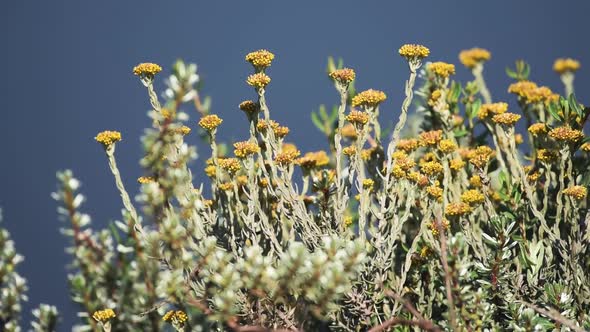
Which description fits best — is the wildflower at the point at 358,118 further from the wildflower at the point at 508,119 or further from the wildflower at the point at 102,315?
the wildflower at the point at 102,315

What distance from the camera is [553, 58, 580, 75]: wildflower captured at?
343 cm

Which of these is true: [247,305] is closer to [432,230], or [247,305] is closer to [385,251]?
[385,251]

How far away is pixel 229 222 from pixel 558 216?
1.14m

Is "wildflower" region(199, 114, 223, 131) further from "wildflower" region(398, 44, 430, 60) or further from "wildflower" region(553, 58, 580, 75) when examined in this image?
"wildflower" region(553, 58, 580, 75)

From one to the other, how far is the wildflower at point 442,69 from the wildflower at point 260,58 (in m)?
0.96

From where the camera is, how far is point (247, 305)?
2311 millimetres

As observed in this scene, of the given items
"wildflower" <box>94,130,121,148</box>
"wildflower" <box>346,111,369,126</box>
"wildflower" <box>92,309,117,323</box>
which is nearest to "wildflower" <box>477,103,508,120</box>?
"wildflower" <box>346,111,369,126</box>

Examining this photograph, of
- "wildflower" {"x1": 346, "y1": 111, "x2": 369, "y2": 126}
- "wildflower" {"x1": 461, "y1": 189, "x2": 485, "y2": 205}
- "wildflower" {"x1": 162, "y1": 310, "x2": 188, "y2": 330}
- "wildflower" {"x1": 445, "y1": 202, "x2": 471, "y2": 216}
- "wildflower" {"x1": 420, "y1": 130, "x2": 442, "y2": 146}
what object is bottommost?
"wildflower" {"x1": 162, "y1": 310, "x2": 188, "y2": 330}

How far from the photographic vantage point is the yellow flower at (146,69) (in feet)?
8.21

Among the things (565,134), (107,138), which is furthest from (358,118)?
(107,138)

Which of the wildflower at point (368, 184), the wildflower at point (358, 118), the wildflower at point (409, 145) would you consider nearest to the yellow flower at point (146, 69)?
the wildflower at point (358, 118)

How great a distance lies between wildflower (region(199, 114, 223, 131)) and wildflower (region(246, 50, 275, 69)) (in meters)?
0.22

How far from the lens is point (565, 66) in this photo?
135 inches

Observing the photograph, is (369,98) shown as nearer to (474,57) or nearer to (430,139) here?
(430,139)
